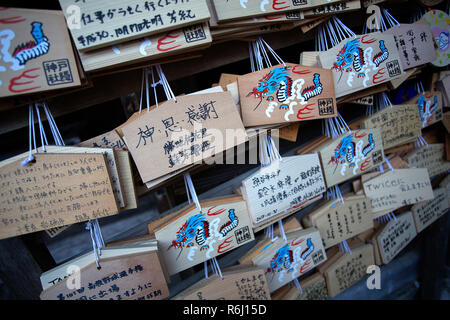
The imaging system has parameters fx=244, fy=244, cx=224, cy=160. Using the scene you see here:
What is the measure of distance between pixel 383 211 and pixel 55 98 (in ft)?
6.52

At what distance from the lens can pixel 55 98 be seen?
0.96m

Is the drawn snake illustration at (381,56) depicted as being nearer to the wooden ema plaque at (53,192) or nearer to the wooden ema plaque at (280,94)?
the wooden ema plaque at (280,94)

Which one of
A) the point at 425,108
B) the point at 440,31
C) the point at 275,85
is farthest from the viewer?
the point at 425,108

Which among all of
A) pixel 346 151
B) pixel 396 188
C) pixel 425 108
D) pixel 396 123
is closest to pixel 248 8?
pixel 346 151

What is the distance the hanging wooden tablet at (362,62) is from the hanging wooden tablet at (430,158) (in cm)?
83

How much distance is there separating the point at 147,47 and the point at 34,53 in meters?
0.34

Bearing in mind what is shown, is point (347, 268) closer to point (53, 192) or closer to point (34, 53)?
point (53, 192)

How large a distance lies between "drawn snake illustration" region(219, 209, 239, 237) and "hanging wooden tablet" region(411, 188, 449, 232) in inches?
64.8

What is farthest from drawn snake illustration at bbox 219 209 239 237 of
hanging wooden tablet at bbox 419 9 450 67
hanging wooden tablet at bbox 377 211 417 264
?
hanging wooden tablet at bbox 419 9 450 67

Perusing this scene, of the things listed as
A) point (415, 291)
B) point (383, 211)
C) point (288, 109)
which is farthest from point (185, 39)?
point (415, 291)

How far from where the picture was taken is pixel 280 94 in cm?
109

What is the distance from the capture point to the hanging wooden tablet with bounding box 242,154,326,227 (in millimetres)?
1188

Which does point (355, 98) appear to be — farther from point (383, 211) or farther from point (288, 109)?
point (383, 211)
